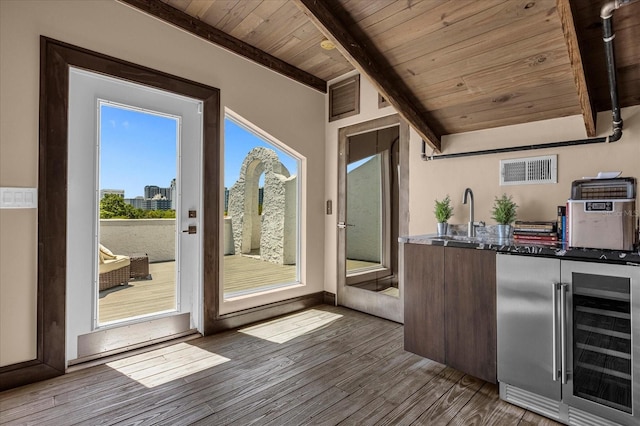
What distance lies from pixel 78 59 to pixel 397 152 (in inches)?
112

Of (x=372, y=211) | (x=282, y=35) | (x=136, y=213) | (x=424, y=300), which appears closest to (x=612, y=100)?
(x=424, y=300)

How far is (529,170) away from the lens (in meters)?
2.51

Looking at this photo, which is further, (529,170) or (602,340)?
(529,170)

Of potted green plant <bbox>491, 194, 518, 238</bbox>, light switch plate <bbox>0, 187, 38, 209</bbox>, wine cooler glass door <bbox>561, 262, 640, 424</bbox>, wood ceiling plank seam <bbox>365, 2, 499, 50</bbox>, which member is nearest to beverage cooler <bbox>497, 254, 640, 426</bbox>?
wine cooler glass door <bbox>561, 262, 640, 424</bbox>

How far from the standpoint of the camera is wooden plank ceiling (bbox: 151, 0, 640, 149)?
1834 mm

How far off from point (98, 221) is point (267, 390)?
1816 mm

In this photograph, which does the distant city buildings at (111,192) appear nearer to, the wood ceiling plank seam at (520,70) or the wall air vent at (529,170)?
the wood ceiling plank seam at (520,70)

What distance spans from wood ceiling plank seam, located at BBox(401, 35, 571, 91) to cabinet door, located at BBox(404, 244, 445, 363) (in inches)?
50.8

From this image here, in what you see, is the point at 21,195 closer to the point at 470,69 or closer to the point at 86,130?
the point at 86,130

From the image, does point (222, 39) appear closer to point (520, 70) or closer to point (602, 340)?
point (520, 70)

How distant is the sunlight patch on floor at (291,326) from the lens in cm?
302

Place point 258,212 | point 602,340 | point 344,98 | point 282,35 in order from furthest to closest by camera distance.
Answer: point 344,98 → point 258,212 → point 282,35 → point 602,340

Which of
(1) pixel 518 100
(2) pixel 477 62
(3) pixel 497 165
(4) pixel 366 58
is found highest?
(4) pixel 366 58

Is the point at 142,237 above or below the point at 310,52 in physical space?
below
